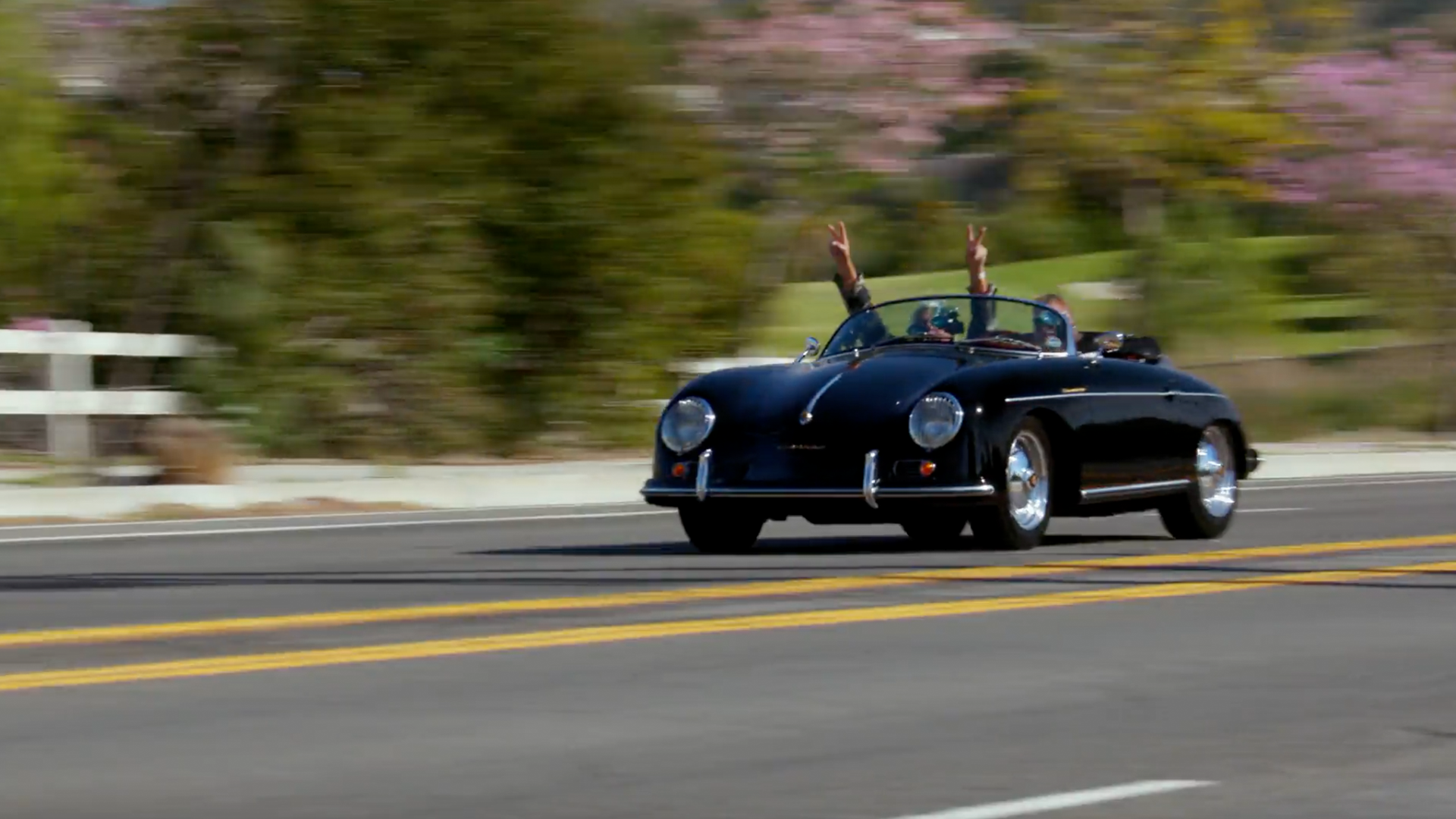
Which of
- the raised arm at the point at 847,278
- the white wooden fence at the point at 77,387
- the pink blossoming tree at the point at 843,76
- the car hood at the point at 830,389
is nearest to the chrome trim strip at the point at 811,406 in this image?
the car hood at the point at 830,389

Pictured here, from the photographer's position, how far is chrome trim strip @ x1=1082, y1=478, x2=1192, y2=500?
42.8 ft

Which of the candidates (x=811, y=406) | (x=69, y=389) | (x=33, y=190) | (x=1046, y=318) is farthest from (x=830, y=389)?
(x=33, y=190)

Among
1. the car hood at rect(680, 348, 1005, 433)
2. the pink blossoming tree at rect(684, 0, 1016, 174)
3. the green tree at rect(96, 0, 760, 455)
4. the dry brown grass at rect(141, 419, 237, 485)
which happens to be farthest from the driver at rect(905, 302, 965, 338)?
the pink blossoming tree at rect(684, 0, 1016, 174)

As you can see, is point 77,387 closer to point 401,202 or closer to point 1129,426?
point 401,202

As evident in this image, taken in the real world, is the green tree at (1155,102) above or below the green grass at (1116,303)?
above

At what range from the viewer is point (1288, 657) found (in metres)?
8.55

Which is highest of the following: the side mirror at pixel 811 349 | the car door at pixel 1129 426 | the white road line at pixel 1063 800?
the side mirror at pixel 811 349

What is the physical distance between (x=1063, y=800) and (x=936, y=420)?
20.9 ft

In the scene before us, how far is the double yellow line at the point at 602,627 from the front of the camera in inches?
323

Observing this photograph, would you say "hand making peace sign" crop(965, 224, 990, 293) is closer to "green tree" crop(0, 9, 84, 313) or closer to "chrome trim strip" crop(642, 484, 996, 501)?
"chrome trim strip" crop(642, 484, 996, 501)

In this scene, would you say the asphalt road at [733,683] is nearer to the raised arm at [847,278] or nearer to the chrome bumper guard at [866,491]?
the chrome bumper guard at [866,491]

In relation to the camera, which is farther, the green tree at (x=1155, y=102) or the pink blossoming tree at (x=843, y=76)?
the green tree at (x=1155, y=102)

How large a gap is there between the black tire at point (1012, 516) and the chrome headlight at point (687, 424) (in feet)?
4.53

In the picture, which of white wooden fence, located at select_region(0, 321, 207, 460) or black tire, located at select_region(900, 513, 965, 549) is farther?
white wooden fence, located at select_region(0, 321, 207, 460)
